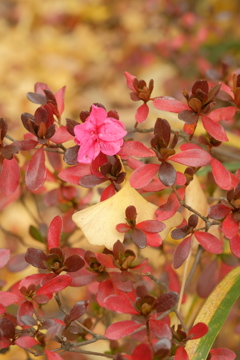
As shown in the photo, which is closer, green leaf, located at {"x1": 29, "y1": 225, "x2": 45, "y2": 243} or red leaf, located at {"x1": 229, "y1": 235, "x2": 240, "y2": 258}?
red leaf, located at {"x1": 229, "y1": 235, "x2": 240, "y2": 258}

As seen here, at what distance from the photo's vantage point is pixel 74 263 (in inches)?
27.7

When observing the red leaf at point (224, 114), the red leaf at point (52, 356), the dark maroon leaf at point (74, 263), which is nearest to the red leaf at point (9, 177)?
the dark maroon leaf at point (74, 263)

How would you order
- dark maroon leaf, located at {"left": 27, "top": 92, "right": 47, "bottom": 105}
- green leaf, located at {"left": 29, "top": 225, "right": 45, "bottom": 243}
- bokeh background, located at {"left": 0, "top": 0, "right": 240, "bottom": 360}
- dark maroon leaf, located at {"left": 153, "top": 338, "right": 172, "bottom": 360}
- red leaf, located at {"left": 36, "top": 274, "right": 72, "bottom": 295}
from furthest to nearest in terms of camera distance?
1. bokeh background, located at {"left": 0, "top": 0, "right": 240, "bottom": 360}
2. green leaf, located at {"left": 29, "top": 225, "right": 45, "bottom": 243}
3. dark maroon leaf, located at {"left": 27, "top": 92, "right": 47, "bottom": 105}
4. red leaf, located at {"left": 36, "top": 274, "right": 72, "bottom": 295}
5. dark maroon leaf, located at {"left": 153, "top": 338, "right": 172, "bottom": 360}

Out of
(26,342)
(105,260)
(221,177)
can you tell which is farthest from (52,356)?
(221,177)

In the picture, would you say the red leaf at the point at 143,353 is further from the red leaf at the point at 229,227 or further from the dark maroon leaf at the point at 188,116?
the dark maroon leaf at the point at 188,116

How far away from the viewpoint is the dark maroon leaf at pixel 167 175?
688 millimetres

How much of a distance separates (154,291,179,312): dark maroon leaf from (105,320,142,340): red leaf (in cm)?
4

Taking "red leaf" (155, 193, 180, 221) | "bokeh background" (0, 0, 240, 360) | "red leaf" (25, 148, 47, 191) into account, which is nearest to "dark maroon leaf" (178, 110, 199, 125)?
"red leaf" (155, 193, 180, 221)

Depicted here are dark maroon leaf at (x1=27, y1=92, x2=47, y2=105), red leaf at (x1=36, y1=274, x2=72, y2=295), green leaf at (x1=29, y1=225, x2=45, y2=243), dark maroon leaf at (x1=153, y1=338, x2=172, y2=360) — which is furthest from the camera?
green leaf at (x1=29, y1=225, x2=45, y2=243)

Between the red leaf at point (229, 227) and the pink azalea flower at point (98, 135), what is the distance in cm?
20

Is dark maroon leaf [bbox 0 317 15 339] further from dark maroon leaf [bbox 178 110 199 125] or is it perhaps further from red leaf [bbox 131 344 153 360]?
dark maroon leaf [bbox 178 110 199 125]

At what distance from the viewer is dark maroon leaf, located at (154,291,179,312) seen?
633 mm

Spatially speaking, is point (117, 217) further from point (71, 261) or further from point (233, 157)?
point (233, 157)

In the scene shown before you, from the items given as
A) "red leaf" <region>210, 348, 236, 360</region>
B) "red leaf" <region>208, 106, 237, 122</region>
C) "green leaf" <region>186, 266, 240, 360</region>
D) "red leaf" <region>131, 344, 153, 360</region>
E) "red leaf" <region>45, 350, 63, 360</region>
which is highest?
"red leaf" <region>208, 106, 237, 122</region>
